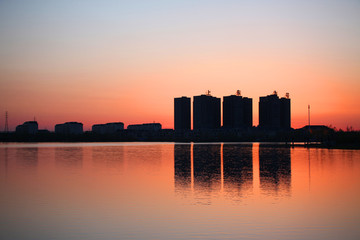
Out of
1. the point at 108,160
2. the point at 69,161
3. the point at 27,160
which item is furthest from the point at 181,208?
the point at 27,160

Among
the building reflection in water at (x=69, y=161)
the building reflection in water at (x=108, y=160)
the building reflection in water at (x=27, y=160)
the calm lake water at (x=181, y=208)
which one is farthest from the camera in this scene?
the building reflection in water at (x=27, y=160)

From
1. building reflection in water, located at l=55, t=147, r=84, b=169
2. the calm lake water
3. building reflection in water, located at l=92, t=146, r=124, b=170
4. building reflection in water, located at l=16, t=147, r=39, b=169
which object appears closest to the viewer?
the calm lake water

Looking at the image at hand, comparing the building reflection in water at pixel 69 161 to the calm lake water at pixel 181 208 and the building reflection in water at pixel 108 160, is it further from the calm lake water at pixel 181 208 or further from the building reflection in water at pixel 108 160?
the calm lake water at pixel 181 208

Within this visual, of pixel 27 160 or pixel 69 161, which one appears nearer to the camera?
pixel 69 161

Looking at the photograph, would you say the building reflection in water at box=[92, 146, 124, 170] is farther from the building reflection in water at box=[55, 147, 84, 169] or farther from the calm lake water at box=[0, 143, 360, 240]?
the calm lake water at box=[0, 143, 360, 240]

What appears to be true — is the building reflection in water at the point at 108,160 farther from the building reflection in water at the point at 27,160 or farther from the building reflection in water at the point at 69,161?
the building reflection in water at the point at 27,160

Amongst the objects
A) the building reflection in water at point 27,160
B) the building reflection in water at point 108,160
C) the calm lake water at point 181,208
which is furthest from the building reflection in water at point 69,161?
the calm lake water at point 181,208

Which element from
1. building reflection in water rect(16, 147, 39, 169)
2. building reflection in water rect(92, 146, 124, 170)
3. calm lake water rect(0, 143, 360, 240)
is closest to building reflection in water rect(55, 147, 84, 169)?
building reflection in water rect(92, 146, 124, 170)

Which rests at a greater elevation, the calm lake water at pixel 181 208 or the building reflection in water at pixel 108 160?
the calm lake water at pixel 181 208

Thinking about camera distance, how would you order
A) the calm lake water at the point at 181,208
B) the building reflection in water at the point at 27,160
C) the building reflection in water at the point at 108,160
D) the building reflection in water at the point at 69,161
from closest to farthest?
the calm lake water at the point at 181,208 → the building reflection in water at the point at 108,160 → the building reflection in water at the point at 69,161 → the building reflection in water at the point at 27,160

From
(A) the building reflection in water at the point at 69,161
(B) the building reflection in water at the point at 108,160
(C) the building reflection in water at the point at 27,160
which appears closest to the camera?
(B) the building reflection in water at the point at 108,160

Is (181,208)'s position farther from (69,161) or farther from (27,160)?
(27,160)

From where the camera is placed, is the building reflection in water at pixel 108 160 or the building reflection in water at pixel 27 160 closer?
the building reflection in water at pixel 108 160

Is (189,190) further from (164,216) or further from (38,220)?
(38,220)
